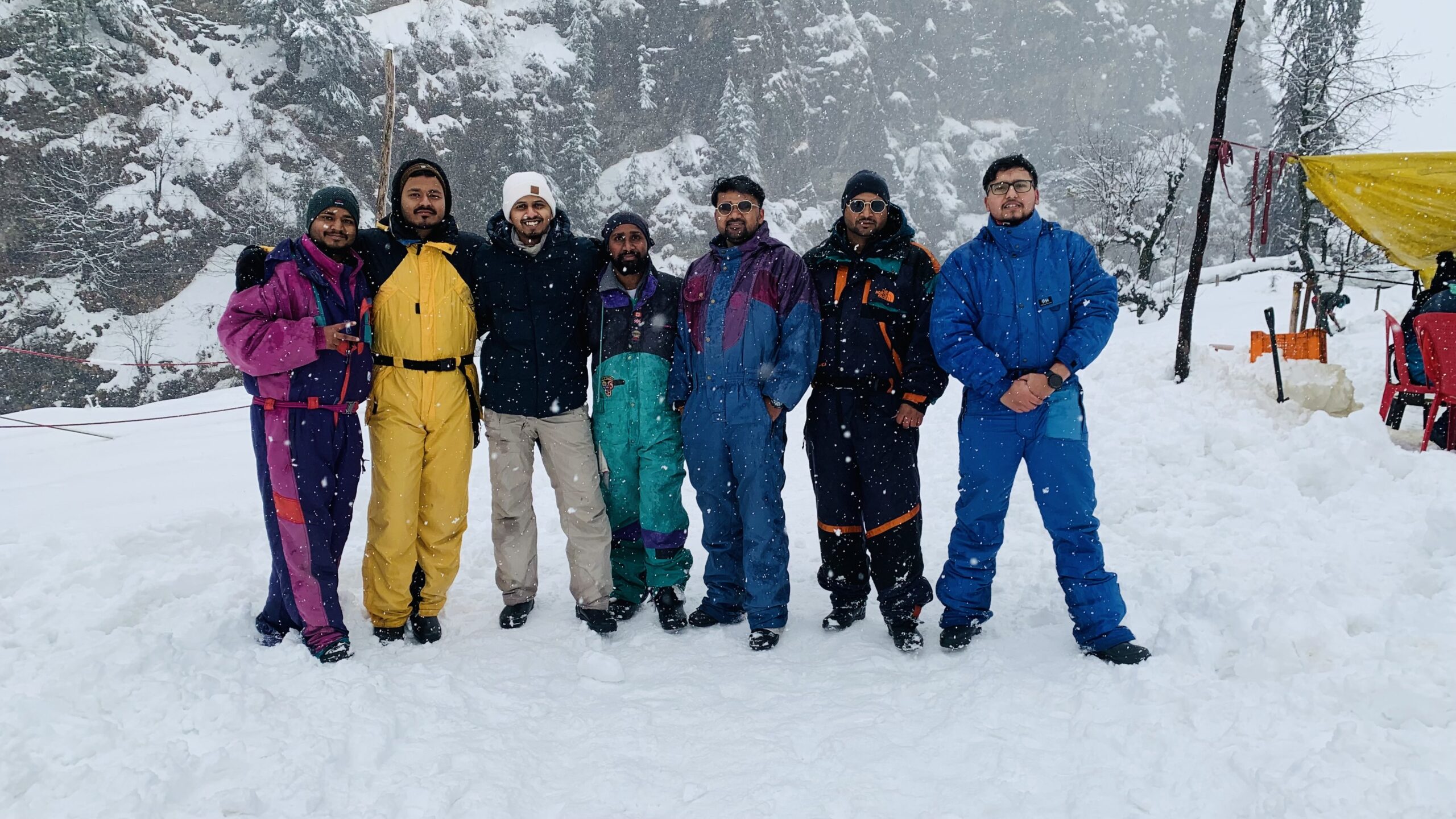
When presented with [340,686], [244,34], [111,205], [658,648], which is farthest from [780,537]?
[244,34]

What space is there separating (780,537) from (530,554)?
1405mm

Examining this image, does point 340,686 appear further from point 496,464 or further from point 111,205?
point 111,205

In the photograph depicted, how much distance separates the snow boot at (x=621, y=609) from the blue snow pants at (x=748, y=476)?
0.68 metres

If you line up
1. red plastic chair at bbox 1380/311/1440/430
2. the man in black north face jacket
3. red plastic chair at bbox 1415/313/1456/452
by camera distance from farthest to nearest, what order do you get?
red plastic chair at bbox 1380/311/1440/430 < red plastic chair at bbox 1415/313/1456/452 < the man in black north face jacket

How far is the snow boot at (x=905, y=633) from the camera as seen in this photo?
3.56 m

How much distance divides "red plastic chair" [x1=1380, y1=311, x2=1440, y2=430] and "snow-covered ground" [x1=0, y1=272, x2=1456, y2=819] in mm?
1973

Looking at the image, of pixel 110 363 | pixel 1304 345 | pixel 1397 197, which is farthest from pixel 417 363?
pixel 1304 345

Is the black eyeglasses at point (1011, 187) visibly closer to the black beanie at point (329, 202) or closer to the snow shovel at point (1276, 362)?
the black beanie at point (329, 202)

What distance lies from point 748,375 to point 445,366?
152 cm

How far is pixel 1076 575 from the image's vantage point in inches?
131

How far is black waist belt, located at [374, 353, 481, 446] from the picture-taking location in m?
3.72

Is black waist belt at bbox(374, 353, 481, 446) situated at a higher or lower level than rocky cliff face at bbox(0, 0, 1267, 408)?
lower

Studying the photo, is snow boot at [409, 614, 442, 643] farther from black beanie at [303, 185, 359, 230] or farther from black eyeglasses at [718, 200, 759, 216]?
black eyeglasses at [718, 200, 759, 216]

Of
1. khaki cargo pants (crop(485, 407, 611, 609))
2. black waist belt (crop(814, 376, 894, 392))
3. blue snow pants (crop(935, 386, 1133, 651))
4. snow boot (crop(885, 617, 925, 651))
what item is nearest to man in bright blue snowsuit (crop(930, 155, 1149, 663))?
blue snow pants (crop(935, 386, 1133, 651))
